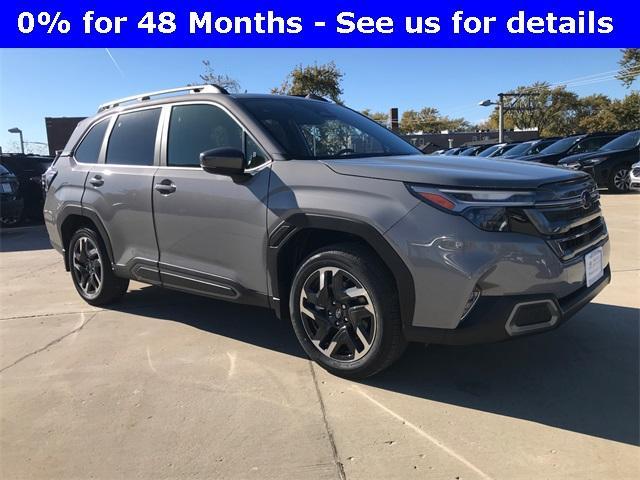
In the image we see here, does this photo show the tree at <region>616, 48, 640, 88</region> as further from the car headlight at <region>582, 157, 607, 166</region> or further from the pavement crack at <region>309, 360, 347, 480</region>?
the pavement crack at <region>309, 360, 347, 480</region>

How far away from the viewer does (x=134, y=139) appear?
4535 millimetres

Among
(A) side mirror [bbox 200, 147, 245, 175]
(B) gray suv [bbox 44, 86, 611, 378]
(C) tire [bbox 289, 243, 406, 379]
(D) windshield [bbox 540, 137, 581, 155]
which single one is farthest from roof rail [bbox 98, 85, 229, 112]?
(D) windshield [bbox 540, 137, 581, 155]

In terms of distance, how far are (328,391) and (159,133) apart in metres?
2.51

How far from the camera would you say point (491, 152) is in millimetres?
20156

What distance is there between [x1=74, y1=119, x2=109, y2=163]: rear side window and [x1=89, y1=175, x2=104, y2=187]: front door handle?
232 mm

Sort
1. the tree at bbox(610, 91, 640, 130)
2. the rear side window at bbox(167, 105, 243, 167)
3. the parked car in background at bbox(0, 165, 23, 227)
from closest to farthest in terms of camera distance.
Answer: the rear side window at bbox(167, 105, 243, 167), the parked car in background at bbox(0, 165, 23, 227), the tree at bbox(610, 91, 640, 130)

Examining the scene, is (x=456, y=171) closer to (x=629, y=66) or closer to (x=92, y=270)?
(x=92, y=270)

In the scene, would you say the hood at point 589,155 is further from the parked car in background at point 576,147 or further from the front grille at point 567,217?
the front grille at point 567,217

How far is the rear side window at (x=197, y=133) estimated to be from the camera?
3.77 m

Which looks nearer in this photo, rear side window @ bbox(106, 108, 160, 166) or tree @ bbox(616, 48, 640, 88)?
rear side window @ bbox(106, 108, 160, 166)

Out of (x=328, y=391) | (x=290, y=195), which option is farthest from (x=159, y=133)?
(x=328, y=391)

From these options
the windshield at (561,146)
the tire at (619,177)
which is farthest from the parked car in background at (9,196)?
the tire at (619,177)

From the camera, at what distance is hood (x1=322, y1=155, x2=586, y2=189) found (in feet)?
9.07

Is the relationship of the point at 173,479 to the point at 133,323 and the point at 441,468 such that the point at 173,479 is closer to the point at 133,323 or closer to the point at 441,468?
the point at 441,468
